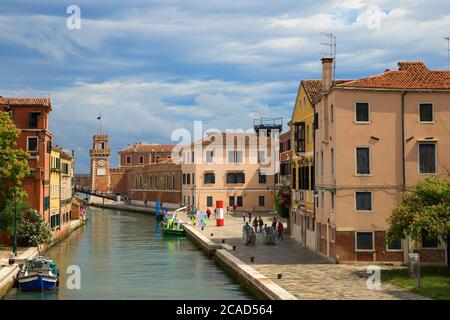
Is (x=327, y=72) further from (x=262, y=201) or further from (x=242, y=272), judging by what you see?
(x=262, y=201)

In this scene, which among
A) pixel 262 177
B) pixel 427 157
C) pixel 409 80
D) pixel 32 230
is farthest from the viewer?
pixel 262 177

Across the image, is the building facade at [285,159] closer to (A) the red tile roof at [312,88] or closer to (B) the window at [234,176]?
(A) the red tile roof at [312,88]

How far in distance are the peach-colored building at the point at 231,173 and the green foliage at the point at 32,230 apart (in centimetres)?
3575

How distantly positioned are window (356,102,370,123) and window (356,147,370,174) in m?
1.39

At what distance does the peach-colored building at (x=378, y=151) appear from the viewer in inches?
1238

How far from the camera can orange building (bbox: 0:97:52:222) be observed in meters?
43.3

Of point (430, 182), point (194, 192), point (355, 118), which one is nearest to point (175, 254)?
point (355, 118)

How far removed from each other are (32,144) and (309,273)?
2310cm

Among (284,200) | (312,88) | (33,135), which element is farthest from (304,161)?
(33,135)

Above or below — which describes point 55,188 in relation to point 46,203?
above

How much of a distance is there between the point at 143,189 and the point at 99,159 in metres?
28.3

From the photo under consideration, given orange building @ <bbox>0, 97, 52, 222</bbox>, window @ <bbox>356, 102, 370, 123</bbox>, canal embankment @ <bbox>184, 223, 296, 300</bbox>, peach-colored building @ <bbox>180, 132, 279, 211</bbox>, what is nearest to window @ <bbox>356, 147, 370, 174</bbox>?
window @ <bbox>356, 102, 370, 123</bbox>

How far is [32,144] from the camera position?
43906 millimetres

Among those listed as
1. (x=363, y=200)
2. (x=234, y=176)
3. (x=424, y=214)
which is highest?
(x=234, y=176)
